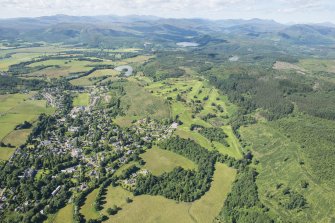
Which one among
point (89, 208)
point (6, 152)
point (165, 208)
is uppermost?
point (6, 152)

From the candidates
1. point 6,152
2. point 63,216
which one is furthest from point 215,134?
point 6,152

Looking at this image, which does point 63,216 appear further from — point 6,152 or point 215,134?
point 215,134

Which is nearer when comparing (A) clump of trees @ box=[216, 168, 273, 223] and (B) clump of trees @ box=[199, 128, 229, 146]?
(A) clump of trees @ box=[216, 168, 273, 223]

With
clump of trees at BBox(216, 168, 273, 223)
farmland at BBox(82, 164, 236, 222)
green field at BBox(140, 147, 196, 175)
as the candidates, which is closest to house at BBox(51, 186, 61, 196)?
farmland at BBox(82, 164, 236, 222)

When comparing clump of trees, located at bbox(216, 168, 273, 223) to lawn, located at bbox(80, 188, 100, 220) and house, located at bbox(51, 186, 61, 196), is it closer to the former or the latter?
lawn, located at bbox(80, 188, 100, 220)

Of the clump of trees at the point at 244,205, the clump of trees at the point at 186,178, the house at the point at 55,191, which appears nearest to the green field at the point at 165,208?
the clump of trees at the point at 186,178

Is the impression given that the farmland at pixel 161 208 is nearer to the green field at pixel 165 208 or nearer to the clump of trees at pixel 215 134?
the green field at pixel 165 208
